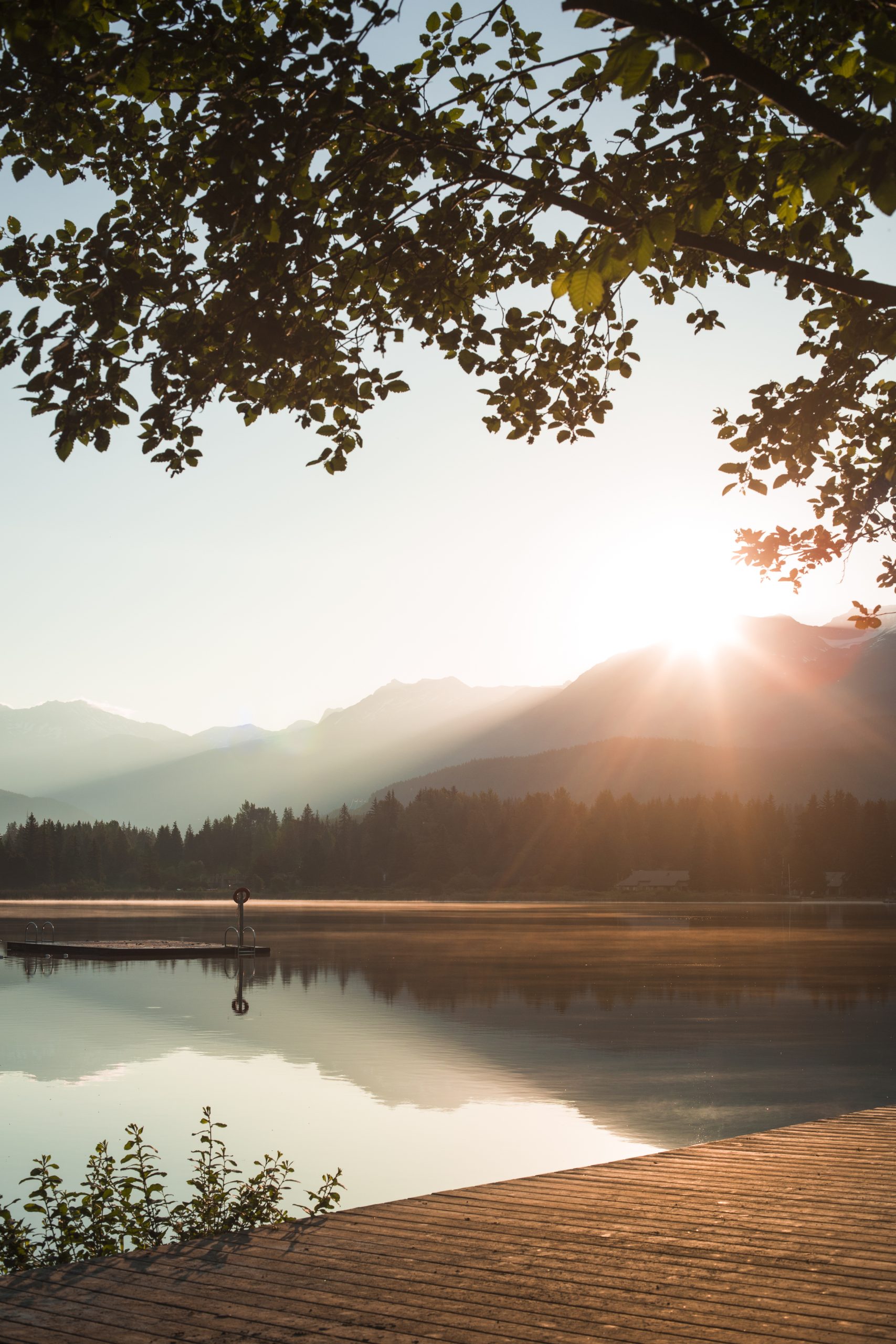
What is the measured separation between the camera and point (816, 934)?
2709 inches

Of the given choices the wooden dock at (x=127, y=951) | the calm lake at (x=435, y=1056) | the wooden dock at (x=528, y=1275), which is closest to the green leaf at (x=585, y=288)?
the wooden dock at (x=528, y=1275)

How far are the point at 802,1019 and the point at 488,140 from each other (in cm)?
2317

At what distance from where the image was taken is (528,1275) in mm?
7285

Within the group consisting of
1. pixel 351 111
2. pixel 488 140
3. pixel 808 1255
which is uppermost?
pixel 488 140

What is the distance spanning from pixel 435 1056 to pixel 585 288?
1841 cm

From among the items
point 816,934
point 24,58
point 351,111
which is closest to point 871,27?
point 351,111

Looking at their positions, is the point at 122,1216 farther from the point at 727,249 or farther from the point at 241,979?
the point at 241,979

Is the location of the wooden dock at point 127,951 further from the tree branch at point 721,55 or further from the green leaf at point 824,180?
the green leaf at point 824,180

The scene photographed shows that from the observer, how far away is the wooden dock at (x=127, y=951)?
159 feet

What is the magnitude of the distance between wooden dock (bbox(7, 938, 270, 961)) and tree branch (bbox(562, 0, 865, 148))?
4365 cm

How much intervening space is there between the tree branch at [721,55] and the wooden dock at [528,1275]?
6.66 m

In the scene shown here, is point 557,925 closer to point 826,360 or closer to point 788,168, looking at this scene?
point 826,360

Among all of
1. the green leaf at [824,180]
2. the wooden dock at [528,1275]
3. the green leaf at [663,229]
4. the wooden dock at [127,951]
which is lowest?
the wooden dock at [127,951]

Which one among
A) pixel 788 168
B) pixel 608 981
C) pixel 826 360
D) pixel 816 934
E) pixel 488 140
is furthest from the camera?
pixel 816 934
